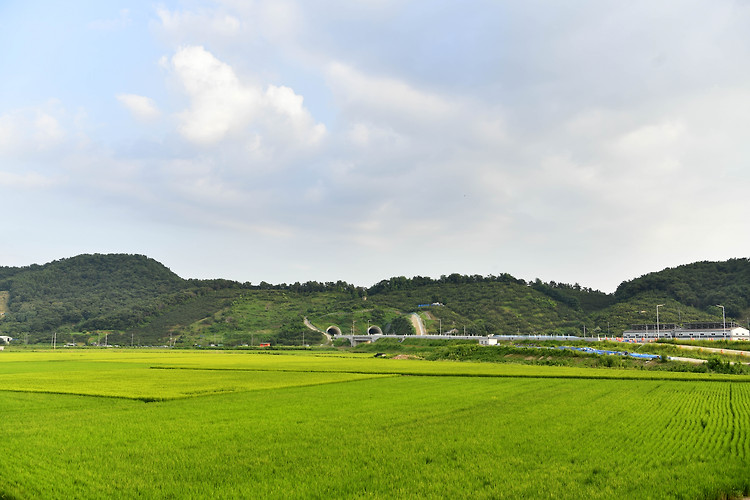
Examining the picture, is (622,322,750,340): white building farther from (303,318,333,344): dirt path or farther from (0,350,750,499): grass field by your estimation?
(0,350,750,499): grass field

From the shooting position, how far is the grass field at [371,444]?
40.4 ft

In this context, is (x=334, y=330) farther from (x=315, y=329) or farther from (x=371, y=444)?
(x=371, y=444)

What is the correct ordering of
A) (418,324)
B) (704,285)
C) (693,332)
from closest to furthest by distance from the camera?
(693,332) < (418,324) < (704,285)

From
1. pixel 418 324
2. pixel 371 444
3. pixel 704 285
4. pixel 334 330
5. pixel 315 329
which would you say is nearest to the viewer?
pixel 371 444

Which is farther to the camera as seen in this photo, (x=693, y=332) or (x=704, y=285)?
(x=704, y=285)

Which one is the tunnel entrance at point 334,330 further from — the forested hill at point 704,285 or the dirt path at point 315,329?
the forested hill at point 704,285

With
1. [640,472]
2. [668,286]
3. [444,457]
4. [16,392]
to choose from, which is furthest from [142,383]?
[668,286]

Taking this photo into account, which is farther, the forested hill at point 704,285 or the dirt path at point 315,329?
the forested hill at point 704,285

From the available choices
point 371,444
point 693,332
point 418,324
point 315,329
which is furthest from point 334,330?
point 371,444

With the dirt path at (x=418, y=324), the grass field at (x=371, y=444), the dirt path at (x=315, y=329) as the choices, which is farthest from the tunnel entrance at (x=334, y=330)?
the grass field at (x=371, y=444)

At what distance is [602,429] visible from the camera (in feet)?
65.1

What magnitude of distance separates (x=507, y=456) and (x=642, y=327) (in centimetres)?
14856

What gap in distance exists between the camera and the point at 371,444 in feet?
54.9

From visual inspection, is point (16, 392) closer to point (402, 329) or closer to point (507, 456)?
point (507, 456)
